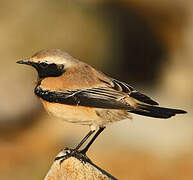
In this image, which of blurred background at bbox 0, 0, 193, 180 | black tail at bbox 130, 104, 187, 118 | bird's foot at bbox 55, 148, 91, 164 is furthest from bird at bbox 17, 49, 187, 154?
blurred background at bbox 0, 0, 193, 180

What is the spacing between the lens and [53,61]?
8.91 m

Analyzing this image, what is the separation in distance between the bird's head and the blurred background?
7.13 metres

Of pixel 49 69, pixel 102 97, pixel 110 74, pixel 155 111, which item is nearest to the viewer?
pixel 155 111

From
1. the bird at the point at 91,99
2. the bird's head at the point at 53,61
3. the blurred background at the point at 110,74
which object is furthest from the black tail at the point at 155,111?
the blurred background at the point at 110,74

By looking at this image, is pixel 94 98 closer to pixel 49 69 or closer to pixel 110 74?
pixel 49 69

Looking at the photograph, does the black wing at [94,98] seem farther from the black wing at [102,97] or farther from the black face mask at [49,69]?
the black face mask at [49,69]

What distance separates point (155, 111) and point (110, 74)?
41.8 ft

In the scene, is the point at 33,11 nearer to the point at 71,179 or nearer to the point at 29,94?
the point at 29,94

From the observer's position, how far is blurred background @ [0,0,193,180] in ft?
55.8

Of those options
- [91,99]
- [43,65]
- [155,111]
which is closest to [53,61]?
[43,65]

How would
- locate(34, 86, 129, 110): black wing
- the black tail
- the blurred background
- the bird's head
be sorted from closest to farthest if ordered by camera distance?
the black tail → locate(34, 86, 129, 110): black wing → the bird's head → the blurred background

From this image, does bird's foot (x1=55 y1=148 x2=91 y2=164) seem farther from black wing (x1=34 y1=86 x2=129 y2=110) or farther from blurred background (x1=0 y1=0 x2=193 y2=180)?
blurred background (x1=0 y1=0 x2=193 y2=180)

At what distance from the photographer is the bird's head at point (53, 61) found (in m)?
8.91

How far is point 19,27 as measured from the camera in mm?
21062
